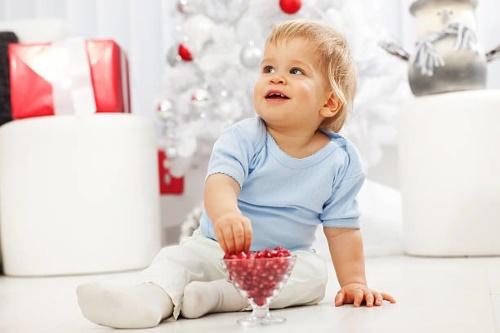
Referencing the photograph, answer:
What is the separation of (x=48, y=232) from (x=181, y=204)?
0.78m

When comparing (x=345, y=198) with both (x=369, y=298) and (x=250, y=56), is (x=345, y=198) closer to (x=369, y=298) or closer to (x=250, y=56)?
(x=369, y=298)

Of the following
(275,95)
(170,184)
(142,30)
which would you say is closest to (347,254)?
(275,95)

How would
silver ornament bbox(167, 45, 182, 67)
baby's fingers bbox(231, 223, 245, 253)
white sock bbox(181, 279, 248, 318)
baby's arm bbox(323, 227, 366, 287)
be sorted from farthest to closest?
1. silver ornament bbox(167, 45, 182, 67)
2. baby's arm bbox(323, 227, 366, 287)
3. white sock bbox(181, 279, 248, 318)
4. baby's fingers bbox(231, 223, 245, 253)

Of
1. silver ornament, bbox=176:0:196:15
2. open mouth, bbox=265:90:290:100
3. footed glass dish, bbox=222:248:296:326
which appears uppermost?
silver ornament, bbox=176:0:196:15

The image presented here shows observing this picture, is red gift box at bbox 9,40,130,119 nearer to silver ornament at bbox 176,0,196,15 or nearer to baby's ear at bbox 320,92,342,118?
silver ornament at bbox 176,0,196,15

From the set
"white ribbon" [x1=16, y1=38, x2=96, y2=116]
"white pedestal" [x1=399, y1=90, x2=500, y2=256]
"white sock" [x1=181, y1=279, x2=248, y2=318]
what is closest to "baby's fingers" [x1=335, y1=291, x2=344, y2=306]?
"white sock" [x1=181, y1=279, x2=248, y2=318]

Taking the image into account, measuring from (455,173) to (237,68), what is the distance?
2.06 ft

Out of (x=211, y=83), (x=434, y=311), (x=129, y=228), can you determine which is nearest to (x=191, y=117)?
(x=211, y=83)

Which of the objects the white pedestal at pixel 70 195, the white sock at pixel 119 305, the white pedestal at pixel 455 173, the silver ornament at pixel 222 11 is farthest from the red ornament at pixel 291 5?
the white sock at pixel 119 305

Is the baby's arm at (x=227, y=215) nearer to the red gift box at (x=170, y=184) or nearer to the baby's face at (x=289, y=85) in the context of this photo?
the baby's face at (x=289, y=85)

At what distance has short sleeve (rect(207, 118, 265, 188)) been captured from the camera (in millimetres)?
1133

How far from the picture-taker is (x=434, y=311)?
111cm

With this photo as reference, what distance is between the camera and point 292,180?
121 cm

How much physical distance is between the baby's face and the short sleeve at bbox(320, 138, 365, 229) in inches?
3.8
